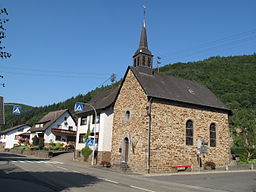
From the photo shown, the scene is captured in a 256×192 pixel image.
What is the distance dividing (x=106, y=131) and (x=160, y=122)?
8.17 m

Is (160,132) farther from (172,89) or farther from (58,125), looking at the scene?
(58,125)

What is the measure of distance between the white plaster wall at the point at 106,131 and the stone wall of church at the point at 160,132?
66.1 inches

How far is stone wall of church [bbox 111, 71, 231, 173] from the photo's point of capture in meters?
20.6

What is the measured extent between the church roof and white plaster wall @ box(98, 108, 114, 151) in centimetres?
613

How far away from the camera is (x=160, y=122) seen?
21.2 meters

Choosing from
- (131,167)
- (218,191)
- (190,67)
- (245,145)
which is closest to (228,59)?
(190,67)

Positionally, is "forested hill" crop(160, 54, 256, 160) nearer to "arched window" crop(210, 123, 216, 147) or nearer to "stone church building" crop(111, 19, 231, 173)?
"arched window" crop(210, 123, 216, 147)

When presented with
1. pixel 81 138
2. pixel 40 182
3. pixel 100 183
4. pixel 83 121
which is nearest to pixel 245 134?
pixel 83 121

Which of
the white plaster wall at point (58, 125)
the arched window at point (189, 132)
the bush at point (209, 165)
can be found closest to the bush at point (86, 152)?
the arched window at point (189, 132)

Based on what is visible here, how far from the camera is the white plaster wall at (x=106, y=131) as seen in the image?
26.7 metres

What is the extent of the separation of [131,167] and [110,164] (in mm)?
3723

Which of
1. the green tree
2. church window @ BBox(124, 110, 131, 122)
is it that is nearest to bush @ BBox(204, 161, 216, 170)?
church window @ BBox(124, 110, 131, 122)

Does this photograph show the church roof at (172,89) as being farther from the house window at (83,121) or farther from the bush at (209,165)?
the house window at (83,121)

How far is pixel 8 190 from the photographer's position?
9211 millimetres
